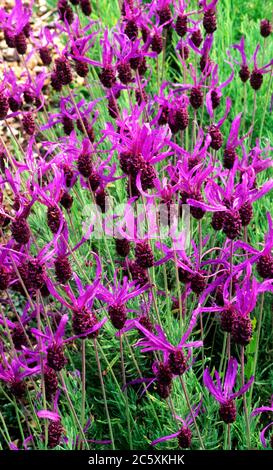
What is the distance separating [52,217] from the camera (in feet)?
4.59

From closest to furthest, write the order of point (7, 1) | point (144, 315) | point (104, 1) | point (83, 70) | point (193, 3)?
point (144, 315), point (83, 70), point (193, 3), point (104, 1), point (7, 1)

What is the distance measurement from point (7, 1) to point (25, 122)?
7.53 ft

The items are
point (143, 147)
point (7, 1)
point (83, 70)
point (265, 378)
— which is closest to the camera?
point (143, 147)

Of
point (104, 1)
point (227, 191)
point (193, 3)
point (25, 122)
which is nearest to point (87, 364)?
point (25, 122)

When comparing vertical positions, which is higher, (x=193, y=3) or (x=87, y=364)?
(x=193, y=3)

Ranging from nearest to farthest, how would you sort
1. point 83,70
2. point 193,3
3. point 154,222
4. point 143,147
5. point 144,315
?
point 143,147 → point 154,222 → point 144,315 → point 83,70 → point 193,3

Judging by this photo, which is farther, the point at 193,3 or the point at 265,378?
the point at 193,3

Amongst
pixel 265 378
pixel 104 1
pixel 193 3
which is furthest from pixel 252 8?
pixel 265 378

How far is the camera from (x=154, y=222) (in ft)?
4.97

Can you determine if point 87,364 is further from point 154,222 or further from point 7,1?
point 7,1

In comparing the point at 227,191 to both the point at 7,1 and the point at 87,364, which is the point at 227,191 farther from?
the point at 7,1

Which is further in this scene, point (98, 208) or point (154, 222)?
point (98, 208)

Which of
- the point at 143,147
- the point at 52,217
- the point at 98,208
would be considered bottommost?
the point at 98,208

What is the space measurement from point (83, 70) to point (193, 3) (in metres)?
1.40
